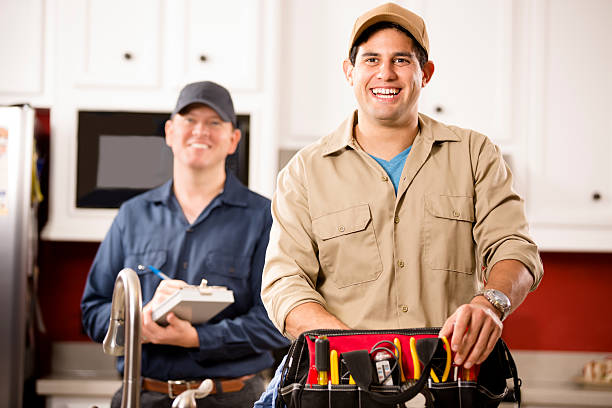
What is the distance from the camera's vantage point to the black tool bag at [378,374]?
1091 millimetres

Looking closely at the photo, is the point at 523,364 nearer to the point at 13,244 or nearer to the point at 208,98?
the point at 208,98

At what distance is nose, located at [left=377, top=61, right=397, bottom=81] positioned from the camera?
140 centimetres

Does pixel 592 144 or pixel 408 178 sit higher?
pixel 592 144

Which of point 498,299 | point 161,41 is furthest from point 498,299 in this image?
point 161,41

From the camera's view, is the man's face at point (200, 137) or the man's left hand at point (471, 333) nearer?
the man's left hand at point (471, 333)

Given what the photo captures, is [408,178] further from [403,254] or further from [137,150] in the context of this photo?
[137,150]

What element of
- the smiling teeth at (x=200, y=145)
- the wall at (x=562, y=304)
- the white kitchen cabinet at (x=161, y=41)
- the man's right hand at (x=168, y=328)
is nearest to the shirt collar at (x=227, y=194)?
the smiling teeth at (x=200, y=145)

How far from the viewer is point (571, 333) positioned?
3.53 meters

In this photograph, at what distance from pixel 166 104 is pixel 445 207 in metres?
2.00

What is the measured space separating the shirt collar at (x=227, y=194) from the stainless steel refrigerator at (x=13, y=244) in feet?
3.00

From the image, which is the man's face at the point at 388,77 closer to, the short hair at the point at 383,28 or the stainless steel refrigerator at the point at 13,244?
the short hair at the point at 383,28

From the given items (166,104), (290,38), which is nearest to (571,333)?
(290,38)

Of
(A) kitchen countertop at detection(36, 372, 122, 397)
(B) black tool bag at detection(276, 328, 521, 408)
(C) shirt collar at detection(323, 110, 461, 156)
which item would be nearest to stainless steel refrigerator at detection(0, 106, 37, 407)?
(A) kitchen countertop at detection(36, 372, 122, 397)

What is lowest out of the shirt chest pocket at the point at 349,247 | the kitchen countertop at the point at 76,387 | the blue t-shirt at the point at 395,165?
the kitchen countertop at the point at 76,387
